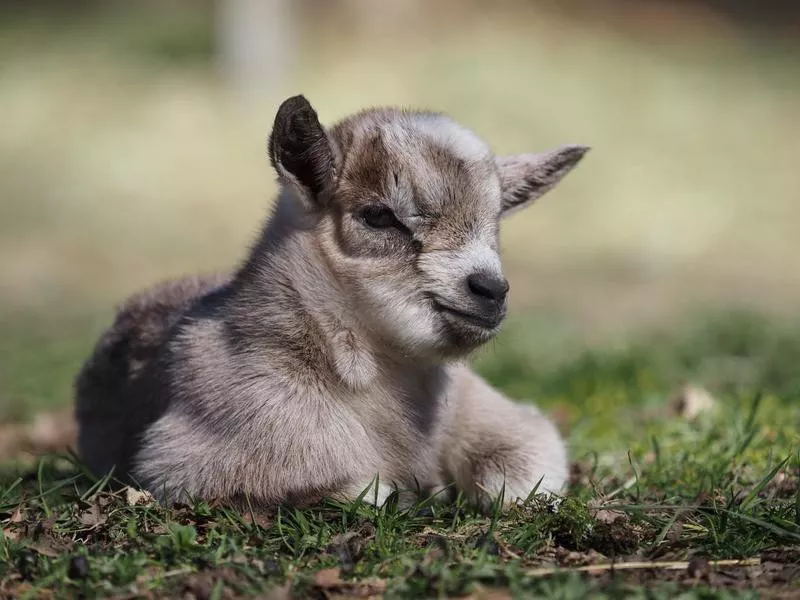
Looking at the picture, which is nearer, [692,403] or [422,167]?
[422,167]

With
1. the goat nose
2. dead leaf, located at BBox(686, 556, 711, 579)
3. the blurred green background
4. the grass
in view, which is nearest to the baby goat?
the goat nose

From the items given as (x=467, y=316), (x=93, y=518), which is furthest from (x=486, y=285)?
(x=93, y=518)

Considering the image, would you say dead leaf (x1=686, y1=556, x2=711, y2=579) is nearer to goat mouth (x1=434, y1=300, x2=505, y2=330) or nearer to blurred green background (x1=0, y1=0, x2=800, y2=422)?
goat mouth (x1=434, y1=300, x2=505, y2=330)

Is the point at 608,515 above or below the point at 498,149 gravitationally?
above

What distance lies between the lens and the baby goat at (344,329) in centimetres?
454

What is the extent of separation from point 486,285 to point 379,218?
532 mm

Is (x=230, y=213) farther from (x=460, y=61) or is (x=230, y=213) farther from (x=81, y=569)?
(x=81, y=569)

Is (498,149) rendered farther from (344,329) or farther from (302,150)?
(344,329)

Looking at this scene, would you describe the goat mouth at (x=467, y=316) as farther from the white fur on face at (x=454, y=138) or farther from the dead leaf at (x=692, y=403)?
the dead leaf at (x=692, y=403)

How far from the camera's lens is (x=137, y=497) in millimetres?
4574

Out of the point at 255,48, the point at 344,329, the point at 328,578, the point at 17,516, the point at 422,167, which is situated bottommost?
the point at 17,516

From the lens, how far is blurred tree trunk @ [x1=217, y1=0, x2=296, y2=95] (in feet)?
60.8

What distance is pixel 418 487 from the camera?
4.80m

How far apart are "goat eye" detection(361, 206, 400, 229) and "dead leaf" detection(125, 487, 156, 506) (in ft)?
4.62
